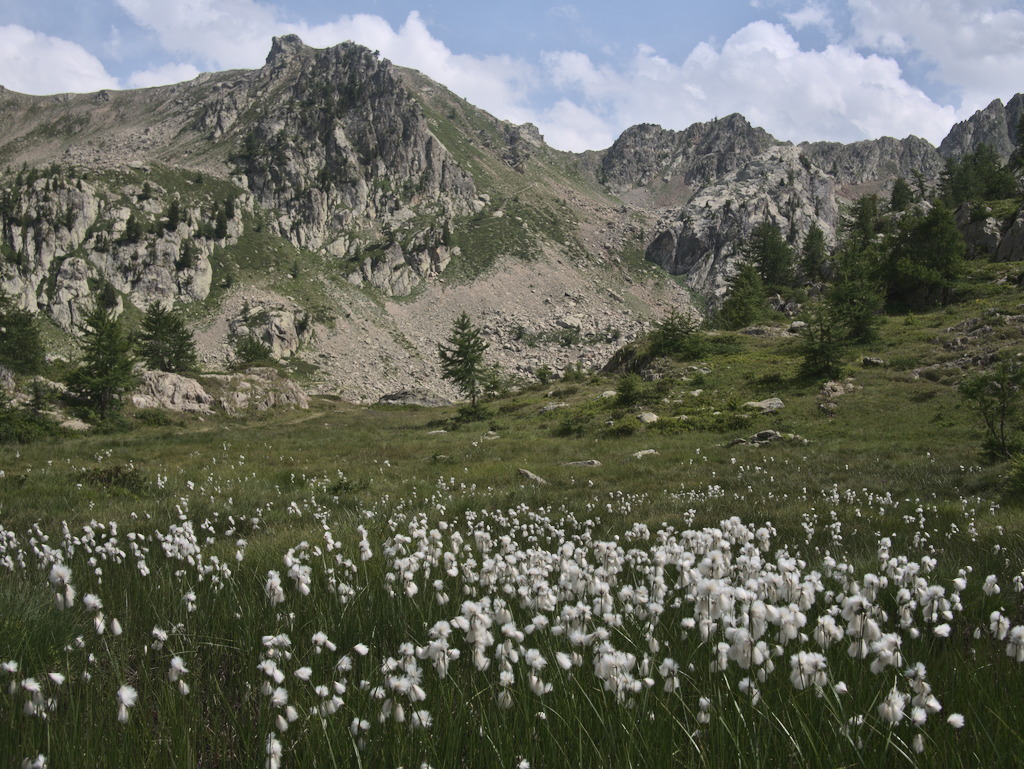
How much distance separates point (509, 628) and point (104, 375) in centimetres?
4343

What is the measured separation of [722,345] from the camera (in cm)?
4356

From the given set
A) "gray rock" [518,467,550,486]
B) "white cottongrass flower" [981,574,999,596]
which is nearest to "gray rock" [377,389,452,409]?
"gray rock" [518,467,550,486]

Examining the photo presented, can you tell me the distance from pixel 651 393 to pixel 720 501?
71.2ft

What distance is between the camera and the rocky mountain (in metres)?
102

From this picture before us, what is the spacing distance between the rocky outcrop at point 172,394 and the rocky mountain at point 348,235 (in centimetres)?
4739

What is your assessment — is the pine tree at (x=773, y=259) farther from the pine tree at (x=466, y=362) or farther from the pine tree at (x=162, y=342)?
the pine tree at (x=162, y=342)

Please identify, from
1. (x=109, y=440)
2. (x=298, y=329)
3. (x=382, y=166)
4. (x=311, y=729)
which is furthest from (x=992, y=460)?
(x=382, y=166)

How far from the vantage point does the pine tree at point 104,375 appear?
34.8 meters

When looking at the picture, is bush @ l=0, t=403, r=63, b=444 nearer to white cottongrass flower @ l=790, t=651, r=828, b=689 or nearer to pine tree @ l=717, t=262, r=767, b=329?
white cottongrass flower @ l=790, t=651, r=828, b=689

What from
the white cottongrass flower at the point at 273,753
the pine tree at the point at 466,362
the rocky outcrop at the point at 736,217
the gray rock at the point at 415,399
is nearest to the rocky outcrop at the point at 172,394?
the pine tree at the point at 466,362

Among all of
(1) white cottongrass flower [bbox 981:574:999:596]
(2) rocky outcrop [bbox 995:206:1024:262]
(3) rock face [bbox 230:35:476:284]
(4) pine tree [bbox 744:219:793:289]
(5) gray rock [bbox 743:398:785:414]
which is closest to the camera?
(1) white cottongrass flower [bbox 981:574:999:596]

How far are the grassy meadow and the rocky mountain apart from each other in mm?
82538

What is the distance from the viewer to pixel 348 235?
14275 cm

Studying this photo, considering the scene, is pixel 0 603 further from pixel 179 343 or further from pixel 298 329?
pixel 298 329
